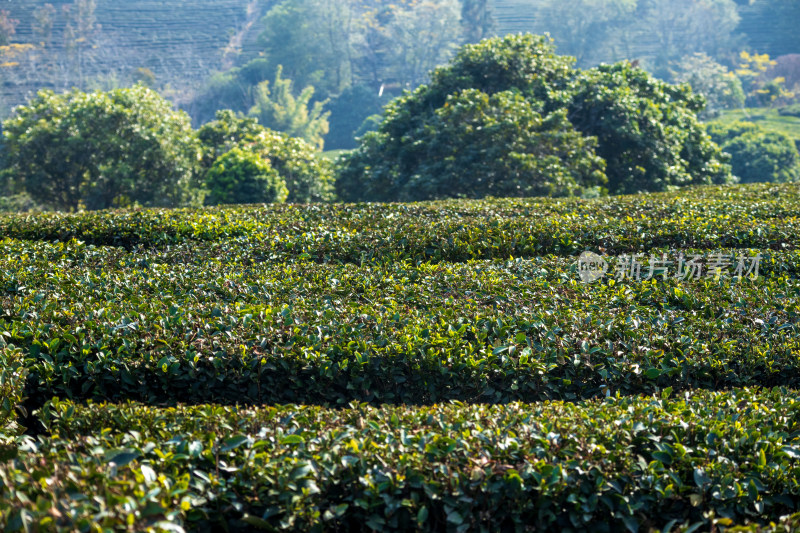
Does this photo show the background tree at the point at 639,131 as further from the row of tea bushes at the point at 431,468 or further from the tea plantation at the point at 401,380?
the row of tea bushes at the point at 431,468

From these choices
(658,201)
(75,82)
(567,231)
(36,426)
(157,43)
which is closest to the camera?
(36,426)

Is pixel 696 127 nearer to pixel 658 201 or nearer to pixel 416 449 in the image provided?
pixel 658 201

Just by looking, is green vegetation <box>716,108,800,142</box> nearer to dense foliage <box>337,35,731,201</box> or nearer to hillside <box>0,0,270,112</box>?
dense foliage <box>337,35,731,201</box>

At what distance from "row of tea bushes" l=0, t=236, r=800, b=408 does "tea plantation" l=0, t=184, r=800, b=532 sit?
0.06 feet

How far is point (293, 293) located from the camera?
477 cm

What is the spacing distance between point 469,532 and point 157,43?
258 ft

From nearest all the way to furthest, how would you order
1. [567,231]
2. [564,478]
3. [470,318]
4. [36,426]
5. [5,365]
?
[564,478]
[5,365]
[36,426]
[470,318]
[567,231]

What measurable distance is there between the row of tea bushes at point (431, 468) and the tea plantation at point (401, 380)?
0.04 feet

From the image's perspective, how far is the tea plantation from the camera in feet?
8.05

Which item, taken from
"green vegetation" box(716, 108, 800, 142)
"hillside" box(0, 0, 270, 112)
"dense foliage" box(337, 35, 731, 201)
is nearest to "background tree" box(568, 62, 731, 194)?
"dense foliage" box(337, 35, 731, 201)

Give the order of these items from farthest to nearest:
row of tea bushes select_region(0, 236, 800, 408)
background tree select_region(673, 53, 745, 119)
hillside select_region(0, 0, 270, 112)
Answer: hillside select_region(0, 0, 270, 112) < background tree select_region(673, 53, 745, 119) < row of tea bushes select_region(0, 236, 800, 408)

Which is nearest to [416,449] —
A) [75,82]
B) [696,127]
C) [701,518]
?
[701,518]

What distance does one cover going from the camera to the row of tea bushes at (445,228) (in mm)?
6285

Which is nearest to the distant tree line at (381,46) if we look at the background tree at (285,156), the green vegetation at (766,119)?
the green vegetation at (766,119)
